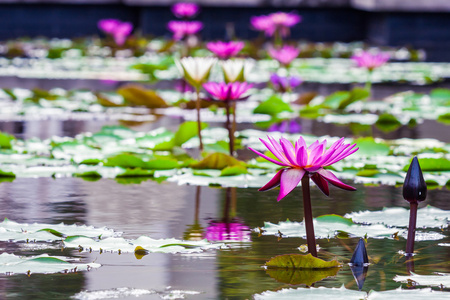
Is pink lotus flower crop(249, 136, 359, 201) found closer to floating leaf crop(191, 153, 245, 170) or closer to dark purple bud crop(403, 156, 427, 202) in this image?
dark purple bud crop(403, 156, 427, 202)

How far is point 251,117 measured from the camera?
4246mm

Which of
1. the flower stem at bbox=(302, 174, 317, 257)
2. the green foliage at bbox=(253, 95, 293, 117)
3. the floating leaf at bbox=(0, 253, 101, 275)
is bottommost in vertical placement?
the floating leaf at bbox=(0, 253, 101, 275)

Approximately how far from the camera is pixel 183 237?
1.84m

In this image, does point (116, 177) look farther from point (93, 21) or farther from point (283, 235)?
point (93, 21)

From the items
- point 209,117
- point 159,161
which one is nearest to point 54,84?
point 209,117

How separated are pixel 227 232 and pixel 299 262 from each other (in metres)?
0.35

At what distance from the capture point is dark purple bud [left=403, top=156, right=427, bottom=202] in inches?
63.8

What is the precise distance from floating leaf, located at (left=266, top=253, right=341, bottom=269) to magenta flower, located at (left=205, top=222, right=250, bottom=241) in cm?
25

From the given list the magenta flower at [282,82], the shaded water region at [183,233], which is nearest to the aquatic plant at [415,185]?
the shaded water region at [183,233]

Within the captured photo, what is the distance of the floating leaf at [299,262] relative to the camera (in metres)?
1.56

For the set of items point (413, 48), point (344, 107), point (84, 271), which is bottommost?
point (84, 271)

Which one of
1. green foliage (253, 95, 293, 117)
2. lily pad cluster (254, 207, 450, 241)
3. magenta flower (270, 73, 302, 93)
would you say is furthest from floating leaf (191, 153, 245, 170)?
magenta flower (270, 73, 302, 93)

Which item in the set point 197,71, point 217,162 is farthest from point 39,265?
point 197,71

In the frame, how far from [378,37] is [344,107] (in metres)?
5.63
